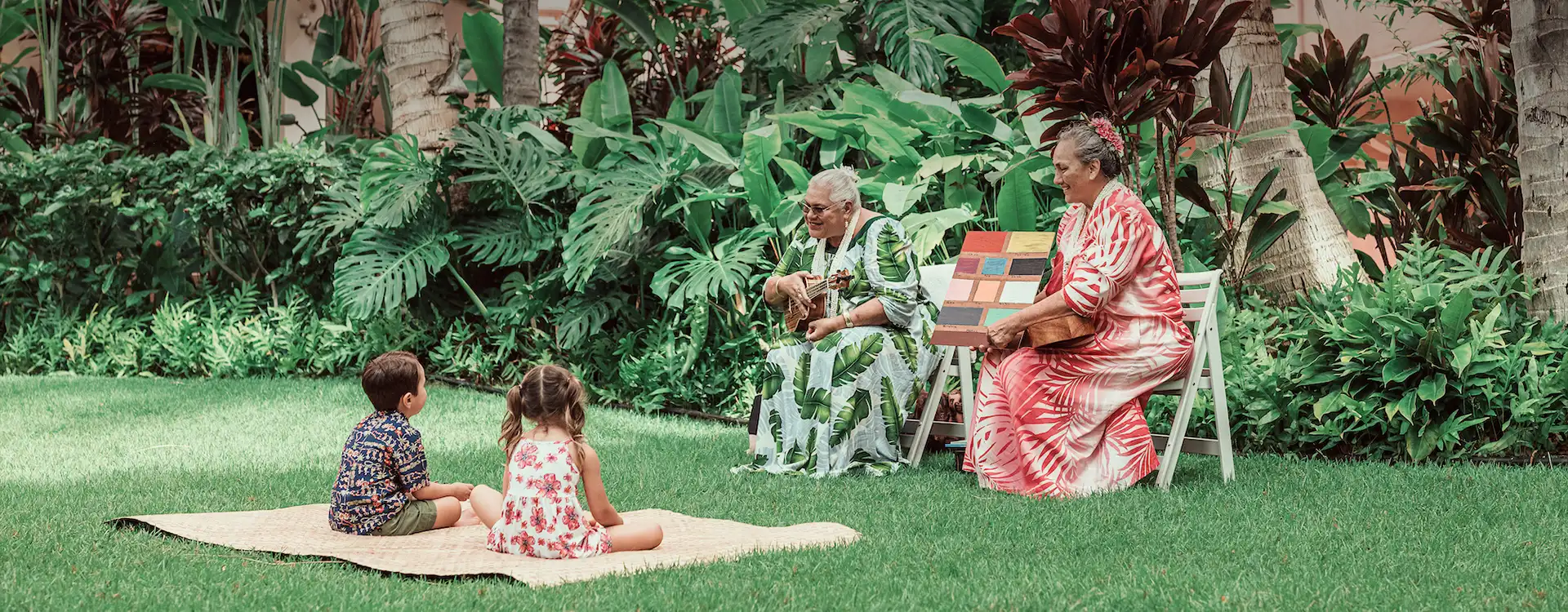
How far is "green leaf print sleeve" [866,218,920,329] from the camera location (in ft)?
18.6

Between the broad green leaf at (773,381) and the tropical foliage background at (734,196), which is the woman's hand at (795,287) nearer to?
the broad green leaf at (773,381)

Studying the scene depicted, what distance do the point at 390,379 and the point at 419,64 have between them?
19.5 ft

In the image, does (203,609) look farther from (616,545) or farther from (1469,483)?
(1469,483)

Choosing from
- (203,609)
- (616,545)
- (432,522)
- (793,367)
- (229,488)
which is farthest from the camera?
(793,367)

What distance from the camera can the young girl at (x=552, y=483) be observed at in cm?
389

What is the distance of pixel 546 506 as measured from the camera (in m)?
3.91

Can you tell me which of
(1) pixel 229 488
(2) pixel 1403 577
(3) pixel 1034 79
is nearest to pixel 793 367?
(3) pixel 1034 79

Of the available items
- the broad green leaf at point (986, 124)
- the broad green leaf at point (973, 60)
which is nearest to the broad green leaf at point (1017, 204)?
the broad green leaf at point (986, 124)

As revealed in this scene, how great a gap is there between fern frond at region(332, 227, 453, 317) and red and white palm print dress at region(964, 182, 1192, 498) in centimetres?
498

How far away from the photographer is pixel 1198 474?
5445 mm

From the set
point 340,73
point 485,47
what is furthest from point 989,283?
point 340,73

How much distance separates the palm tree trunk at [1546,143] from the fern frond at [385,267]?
628 cm

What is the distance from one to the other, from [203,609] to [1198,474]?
374 centimetres

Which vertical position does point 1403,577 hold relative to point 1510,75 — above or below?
below
